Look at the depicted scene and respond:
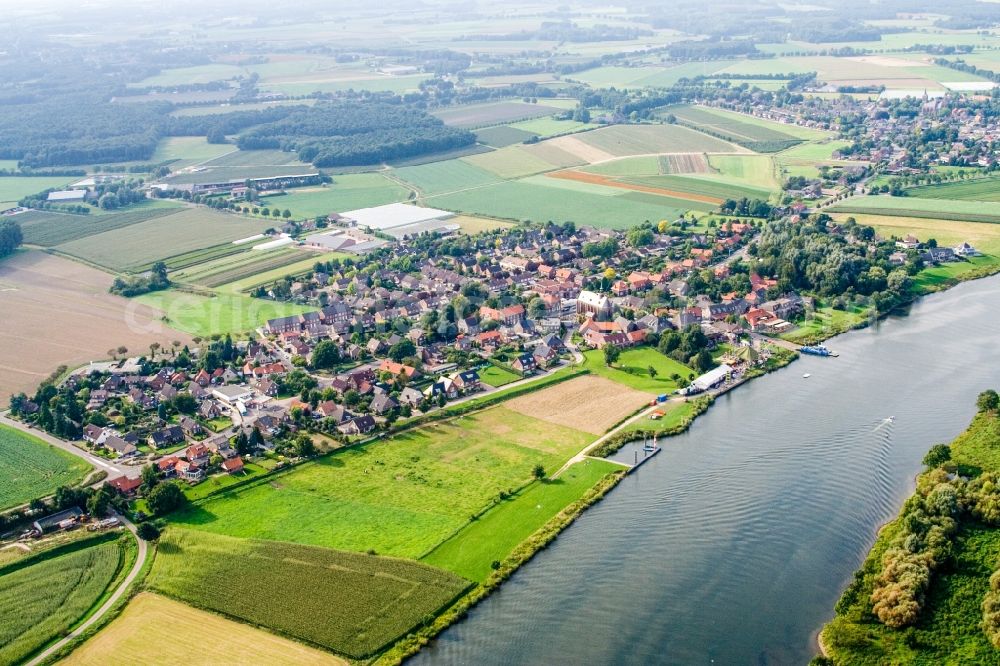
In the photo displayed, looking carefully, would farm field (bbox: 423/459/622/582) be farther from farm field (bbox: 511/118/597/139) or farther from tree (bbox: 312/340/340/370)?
farm field (bbox: 511/118/597/139)

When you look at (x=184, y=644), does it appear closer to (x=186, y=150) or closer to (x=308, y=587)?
(x=308, y=587)

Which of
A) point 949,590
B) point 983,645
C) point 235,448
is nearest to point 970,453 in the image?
point 949,590

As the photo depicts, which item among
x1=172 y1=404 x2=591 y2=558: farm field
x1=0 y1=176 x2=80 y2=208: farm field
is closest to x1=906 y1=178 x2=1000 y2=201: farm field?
x1=172 y1=404 x2=591 y2=558: farm field

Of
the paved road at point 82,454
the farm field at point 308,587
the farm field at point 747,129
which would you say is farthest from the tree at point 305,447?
the farm field at point 747,129

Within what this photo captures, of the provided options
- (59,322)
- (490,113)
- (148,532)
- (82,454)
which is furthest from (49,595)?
(490,113)

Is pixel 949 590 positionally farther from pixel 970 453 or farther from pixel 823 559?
pixel 970 453

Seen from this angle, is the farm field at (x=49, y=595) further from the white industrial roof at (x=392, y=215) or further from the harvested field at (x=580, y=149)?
the harvested field at (x=580, y=149)
